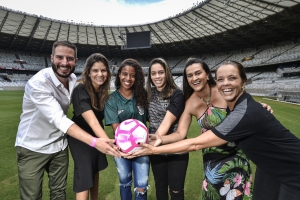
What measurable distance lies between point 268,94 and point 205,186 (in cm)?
2782

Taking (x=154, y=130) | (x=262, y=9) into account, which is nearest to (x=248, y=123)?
(x=154, y=130)

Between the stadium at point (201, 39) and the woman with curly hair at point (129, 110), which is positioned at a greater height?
the stadium at point (201, 39)

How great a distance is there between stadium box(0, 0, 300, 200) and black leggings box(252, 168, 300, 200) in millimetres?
17430

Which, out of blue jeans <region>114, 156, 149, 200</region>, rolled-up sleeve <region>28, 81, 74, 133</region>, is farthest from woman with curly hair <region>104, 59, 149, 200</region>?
rolled-up sleeve <region>28, 81, 74, 133</region>

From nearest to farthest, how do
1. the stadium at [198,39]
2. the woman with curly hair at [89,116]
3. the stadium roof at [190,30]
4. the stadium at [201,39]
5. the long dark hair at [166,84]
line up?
the woman with curly hair at [89,116] < the long dark hair at [166,84] < the stadium roof at [190,30] < the stadium at [198,39] < the stadium at [201,39]

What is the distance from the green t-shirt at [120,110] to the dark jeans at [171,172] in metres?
0.70

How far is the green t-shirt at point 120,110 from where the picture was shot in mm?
2680

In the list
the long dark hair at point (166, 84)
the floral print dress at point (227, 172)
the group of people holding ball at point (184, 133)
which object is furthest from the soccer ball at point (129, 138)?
the floral print dress at point (227, 172)

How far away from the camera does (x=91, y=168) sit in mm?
2631

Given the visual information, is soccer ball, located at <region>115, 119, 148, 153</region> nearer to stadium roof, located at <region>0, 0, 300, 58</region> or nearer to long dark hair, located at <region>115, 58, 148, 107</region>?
long dark hair, located at <region>115, 58, 148, 107</region>

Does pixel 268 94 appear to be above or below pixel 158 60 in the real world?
below

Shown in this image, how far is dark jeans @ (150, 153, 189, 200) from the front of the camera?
2695 millimetres

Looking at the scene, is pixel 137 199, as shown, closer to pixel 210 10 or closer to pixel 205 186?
pixel 205 186

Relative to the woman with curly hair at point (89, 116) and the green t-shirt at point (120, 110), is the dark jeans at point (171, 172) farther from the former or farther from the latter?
the woman with curly hair at point (89, 116)
